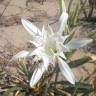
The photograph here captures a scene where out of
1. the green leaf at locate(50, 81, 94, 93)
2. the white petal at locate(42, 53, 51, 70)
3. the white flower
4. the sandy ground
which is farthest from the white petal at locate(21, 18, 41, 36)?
the sandy ground

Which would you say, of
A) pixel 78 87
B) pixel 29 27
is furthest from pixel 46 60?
pixel 78 87

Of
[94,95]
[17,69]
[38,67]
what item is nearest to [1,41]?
[17,69]

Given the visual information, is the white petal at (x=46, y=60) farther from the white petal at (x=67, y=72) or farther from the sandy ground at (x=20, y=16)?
the sandy ground at (x=20, y=16)

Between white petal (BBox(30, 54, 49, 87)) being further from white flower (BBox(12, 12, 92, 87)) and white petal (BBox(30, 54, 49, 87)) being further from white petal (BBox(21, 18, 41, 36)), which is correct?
white petal (BBox(21, 18, 41, 36))

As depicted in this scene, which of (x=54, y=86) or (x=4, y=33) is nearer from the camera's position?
(x=54, y=86)

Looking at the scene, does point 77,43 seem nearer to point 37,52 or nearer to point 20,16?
point 37,52

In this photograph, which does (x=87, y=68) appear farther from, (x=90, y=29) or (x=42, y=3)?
(x=42, y=3)

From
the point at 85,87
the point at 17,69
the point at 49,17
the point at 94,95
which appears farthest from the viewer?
the point at 49,17


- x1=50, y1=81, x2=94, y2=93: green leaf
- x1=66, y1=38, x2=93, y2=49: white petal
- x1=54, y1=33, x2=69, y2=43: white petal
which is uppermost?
x1=54, y1=33, x2=69, y2=43: white petal
